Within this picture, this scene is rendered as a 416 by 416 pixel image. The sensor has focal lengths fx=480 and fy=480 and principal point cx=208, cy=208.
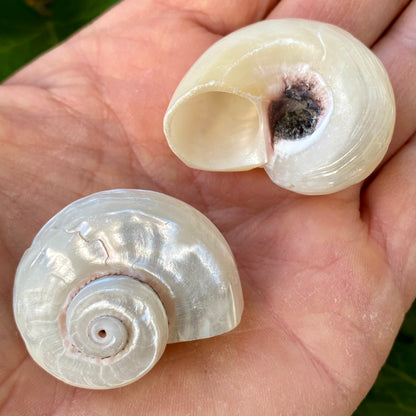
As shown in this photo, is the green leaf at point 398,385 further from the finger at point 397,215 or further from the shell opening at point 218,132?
the shell opening at point 218,132

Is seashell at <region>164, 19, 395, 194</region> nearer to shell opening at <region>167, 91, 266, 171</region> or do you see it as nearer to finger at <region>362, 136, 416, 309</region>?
shell opening at <region>167, 91, 266, 171</region>

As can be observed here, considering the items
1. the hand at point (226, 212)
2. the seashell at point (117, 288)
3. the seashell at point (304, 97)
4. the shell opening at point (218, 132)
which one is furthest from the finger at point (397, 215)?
the seashell at point (117, 288)

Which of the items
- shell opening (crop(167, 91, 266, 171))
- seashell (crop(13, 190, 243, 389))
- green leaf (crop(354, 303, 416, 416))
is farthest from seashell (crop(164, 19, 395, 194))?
green leaf (crop(354, 303, 416, 416))

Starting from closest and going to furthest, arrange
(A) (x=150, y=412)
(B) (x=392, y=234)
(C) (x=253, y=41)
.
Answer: (A) (x=150, y=412) < (C) (x=253, y=41) < (B) (x=392, y=234)

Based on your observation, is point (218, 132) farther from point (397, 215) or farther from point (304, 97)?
point (397, 215)

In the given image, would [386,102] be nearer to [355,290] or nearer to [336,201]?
[336,201]

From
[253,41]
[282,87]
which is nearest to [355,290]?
[282,87]

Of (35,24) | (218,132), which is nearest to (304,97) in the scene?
(218,132)

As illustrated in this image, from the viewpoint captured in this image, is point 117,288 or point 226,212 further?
point 226,212
